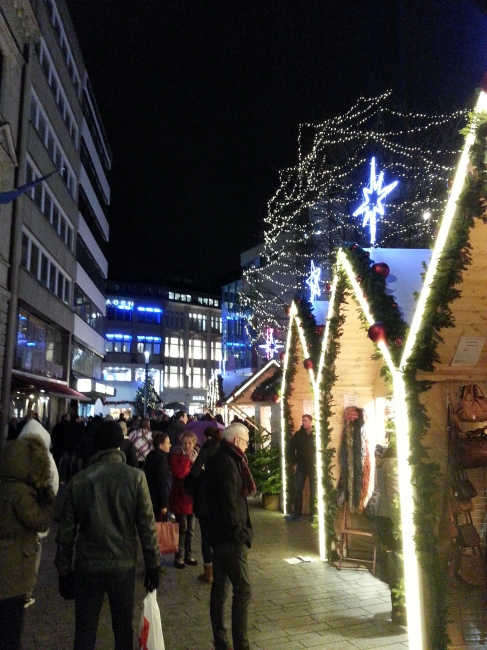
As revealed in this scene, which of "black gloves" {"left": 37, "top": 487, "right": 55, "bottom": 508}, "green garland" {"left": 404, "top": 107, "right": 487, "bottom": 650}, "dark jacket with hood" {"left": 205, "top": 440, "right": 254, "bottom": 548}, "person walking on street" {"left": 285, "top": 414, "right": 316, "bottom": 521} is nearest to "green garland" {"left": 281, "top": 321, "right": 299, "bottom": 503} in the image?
"person walking on street" {"left": 285, "top": 414, "right": 316, "bottom": 521}

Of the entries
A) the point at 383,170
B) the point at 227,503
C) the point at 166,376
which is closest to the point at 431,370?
the point at 227,503

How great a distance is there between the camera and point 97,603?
147 inches

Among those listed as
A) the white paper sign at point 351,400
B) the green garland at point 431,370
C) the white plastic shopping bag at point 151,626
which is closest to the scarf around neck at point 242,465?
the white plastic shopping bag at point 151,626

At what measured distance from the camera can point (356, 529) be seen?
27.5 feet

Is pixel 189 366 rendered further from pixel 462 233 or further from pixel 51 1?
pixel 462 233

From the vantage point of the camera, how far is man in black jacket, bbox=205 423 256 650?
186 inches

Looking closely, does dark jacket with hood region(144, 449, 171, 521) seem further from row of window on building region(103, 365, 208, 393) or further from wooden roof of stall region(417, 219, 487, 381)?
row of window on building region(103, 365, 208, 393)

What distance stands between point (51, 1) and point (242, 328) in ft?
115

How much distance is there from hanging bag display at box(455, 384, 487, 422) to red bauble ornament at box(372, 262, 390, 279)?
1417 mm

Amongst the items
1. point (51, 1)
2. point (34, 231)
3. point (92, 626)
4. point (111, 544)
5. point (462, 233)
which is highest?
point (51, 1)

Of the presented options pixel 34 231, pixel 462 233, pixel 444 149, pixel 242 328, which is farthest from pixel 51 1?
pixel 242 328

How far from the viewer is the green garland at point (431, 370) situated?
14.5ft

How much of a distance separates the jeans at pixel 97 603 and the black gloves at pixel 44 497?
1.77 feet

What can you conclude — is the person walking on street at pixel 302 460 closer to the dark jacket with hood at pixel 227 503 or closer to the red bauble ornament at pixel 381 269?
the red bauble ornament at pixel 381 269
